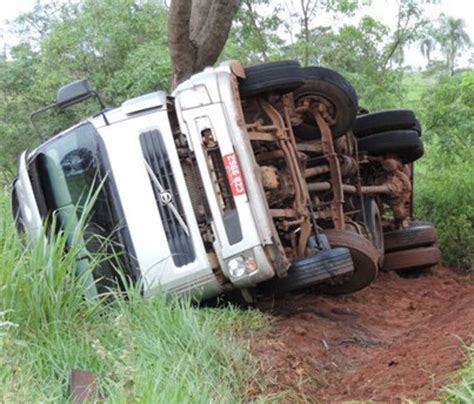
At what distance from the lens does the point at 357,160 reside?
6.24 m

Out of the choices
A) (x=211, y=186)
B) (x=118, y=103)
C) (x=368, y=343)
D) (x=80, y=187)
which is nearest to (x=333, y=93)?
(x=211, y=186)

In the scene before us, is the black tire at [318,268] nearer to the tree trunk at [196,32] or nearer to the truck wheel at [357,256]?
the truck wheel at [357,256]

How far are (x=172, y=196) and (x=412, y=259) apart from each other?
10.2 ft

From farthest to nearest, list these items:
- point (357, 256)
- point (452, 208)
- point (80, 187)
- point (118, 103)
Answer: point (118, 103)
point (452, 208)
point (357, 256)
point (80, 187)

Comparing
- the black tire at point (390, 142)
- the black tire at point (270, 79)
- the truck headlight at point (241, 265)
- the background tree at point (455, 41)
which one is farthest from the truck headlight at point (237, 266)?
the background tree at point (455, 41)

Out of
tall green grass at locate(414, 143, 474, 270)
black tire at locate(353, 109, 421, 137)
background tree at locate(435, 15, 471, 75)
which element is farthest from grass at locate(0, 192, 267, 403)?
background tree at locate(435, 15, 471, 75)

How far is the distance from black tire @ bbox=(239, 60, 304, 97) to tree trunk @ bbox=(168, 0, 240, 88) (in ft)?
7.98

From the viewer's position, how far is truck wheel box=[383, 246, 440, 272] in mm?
6824

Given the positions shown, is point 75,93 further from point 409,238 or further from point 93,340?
point 409,238

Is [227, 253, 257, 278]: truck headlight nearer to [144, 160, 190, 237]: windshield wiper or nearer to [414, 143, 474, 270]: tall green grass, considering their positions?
[144, 160, 190, 237]: windshield wiper

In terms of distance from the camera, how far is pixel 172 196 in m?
4.61

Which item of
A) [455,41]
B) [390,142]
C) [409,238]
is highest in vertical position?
[390,142]

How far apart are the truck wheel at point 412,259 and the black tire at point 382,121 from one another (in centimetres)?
120

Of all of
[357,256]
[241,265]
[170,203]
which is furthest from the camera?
[357,256]
